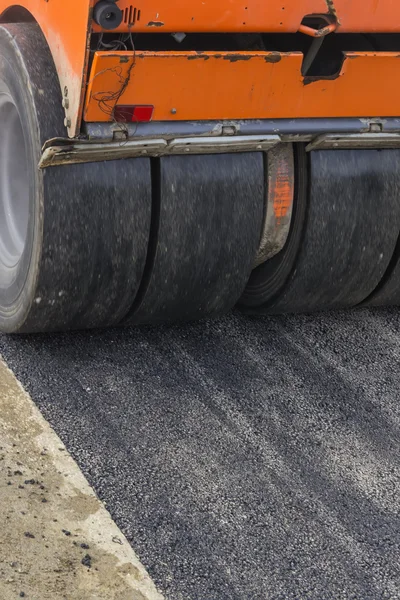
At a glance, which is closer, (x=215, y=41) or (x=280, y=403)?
(x=215, y=41)

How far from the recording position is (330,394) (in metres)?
3.58

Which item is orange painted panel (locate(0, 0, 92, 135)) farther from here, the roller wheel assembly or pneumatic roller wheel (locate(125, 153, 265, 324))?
pneumatic roller wheel (locate(125, 153, 265, 324))

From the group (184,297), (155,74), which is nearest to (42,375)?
(184,297)

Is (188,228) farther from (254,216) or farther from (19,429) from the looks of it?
(19,429)

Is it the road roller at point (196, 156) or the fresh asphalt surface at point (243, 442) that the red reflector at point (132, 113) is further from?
the fresh asphalt surface at point (243, 442)

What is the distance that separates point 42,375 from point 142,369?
369 millimetres

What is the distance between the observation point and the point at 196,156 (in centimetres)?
331

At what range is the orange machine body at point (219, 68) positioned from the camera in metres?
2.84

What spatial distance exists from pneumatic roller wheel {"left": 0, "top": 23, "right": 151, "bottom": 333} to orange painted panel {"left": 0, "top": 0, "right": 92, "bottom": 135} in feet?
0.33

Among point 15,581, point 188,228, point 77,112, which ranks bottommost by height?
point 15,581

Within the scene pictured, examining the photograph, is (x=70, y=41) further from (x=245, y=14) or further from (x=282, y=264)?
(x=282, y=264)

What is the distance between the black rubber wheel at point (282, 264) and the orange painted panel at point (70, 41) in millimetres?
924

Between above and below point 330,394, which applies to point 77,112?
above

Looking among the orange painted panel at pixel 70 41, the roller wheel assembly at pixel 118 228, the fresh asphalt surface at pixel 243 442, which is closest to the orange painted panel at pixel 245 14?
the orange painted panel at pixel 70 41
